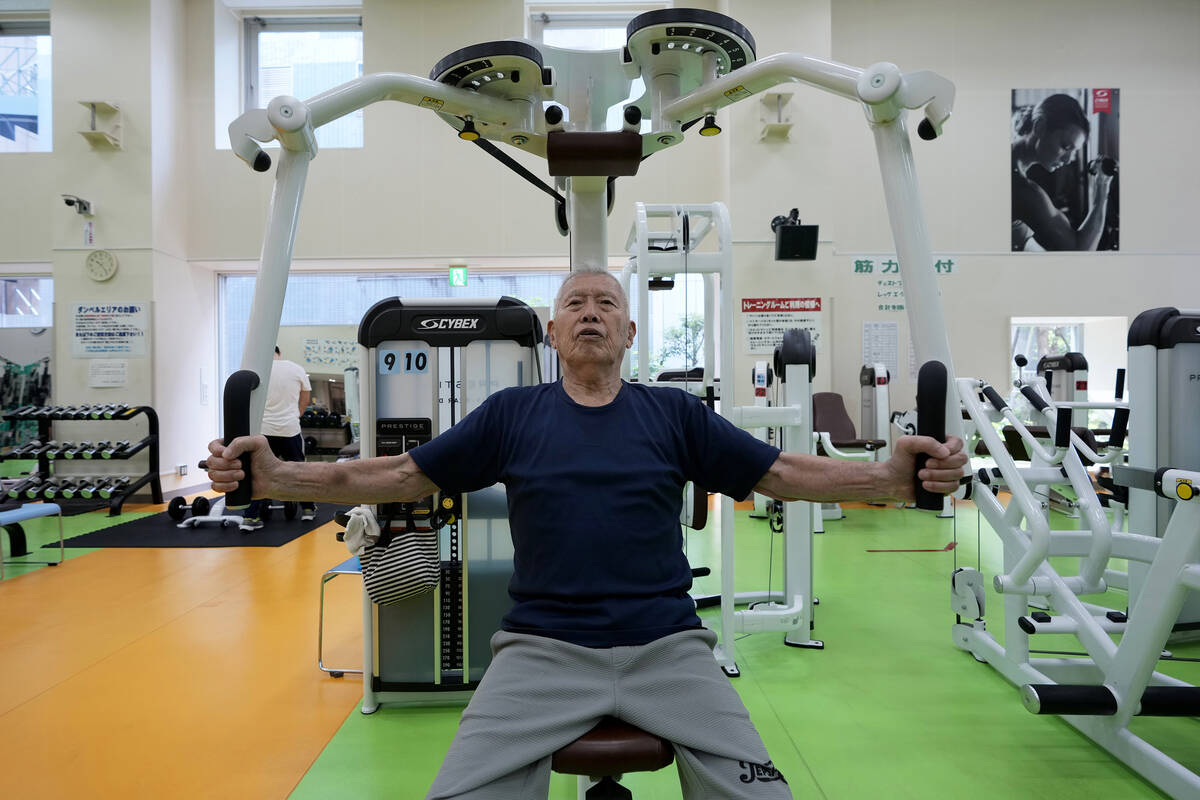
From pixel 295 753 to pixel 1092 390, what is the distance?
8.39m

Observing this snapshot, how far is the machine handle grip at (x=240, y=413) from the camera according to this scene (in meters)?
1.20

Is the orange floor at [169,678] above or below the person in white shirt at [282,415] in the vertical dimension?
below

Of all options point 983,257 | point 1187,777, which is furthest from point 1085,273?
point 1187,777

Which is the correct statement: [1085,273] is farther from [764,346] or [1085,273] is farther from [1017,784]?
[1017,784]

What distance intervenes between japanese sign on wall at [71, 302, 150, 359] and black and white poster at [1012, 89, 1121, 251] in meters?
8.95

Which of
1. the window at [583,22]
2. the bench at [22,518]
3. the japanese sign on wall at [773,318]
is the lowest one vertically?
the bench at [22,518]

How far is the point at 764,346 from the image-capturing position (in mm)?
6379

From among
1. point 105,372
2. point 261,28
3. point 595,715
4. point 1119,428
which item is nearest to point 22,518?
point 105,372

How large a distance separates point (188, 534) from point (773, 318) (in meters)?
5.34

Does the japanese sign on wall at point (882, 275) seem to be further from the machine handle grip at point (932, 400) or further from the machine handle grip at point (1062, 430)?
the machine handle grip at point (932, 400)

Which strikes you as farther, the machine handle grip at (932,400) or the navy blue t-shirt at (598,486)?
the navy blue t-shirt at (598,486)

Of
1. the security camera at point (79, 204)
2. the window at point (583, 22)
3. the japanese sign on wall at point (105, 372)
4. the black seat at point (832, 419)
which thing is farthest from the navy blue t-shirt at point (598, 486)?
the security camera at point (79, 204)

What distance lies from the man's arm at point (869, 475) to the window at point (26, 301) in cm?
870

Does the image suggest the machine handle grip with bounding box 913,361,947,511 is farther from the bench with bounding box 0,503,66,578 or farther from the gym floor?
the bench with bounding box 0,503,66,578
